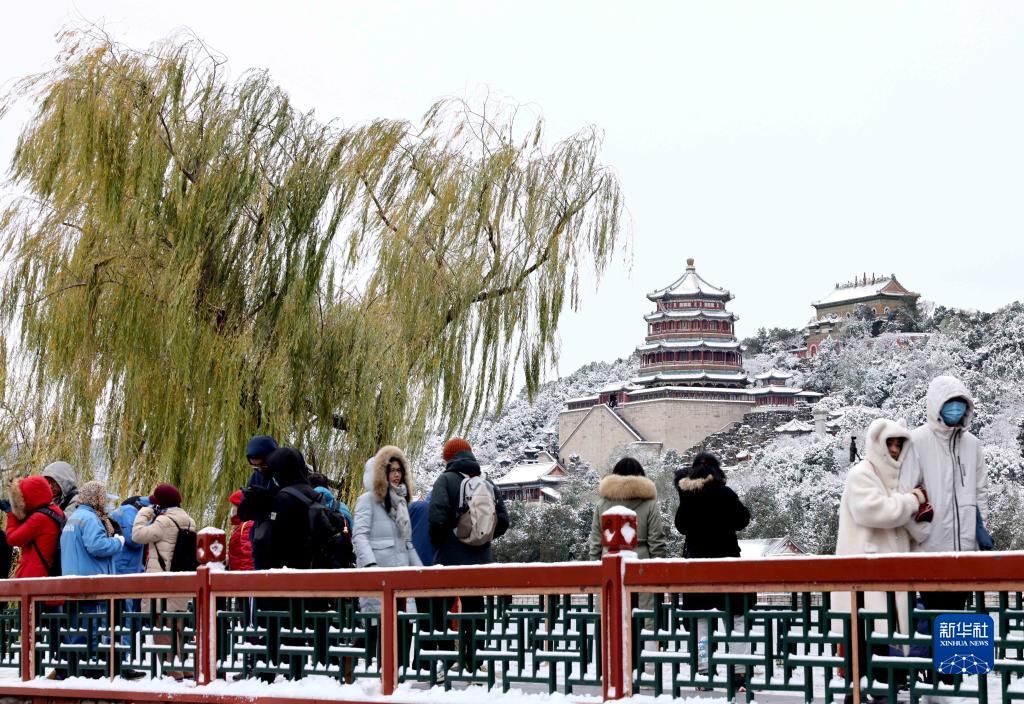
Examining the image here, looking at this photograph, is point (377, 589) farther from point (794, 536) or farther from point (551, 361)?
point (794, 536)

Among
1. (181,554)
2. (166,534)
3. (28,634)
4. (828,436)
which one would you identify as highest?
(828,436)

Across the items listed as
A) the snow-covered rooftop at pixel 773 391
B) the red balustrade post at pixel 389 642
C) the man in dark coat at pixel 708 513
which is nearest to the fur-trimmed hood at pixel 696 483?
the man in dark coat at pixel 708 513

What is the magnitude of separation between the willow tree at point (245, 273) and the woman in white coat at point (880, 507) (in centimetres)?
736

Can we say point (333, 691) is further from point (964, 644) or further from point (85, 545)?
point (964, 644)

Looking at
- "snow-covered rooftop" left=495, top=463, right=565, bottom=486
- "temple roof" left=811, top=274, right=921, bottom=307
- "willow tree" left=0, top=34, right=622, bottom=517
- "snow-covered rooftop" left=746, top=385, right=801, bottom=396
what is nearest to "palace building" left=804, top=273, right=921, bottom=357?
"temple roof" left=811, top=274, right=921, bottom=307

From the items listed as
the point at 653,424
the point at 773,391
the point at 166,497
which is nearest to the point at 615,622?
the point at 166,497

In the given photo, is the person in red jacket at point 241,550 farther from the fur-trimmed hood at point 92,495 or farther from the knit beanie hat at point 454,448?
the knit beanie hat at point 454,448

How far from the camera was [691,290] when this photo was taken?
258 ft

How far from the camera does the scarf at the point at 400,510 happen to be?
7.62 m

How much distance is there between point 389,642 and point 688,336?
7359 centimetres

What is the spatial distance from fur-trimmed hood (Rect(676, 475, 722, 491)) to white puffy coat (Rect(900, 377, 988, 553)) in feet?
4.43

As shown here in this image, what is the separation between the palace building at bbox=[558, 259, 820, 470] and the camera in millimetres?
77750

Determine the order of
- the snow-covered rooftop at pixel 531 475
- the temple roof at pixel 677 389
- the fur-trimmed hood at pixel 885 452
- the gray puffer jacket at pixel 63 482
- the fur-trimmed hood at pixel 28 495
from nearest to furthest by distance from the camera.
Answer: the fur-trimmed hood at pixel 885 452 < the fur-trimmed hood at pixel 28 495 < the gray puffer jacket at pixel 63 482 < the snow-covered rooftop at pixel 531 475 < the temple roof at pixel 677 389

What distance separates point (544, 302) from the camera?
1388 centimetres
